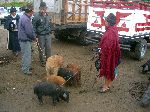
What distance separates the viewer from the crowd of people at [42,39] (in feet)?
26.0

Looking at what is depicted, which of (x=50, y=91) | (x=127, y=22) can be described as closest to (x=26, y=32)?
(x=50, y=91)

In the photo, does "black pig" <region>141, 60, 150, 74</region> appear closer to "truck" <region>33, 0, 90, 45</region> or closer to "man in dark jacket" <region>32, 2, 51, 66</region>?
"man in dark jacket" <region>32, 2, 51, 66</region>

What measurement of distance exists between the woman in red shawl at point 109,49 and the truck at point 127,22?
9.81ft

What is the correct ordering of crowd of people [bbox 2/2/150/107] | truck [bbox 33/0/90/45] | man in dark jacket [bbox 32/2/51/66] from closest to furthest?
crowd of people [bbox 2/2/150/107]
man in dark jacket [bbox 32/2/51/66]
truck [bbox 33/0/90/45]

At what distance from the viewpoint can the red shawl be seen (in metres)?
7.89

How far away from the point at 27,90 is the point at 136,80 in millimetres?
3184

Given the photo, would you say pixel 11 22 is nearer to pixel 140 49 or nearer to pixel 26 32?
pixel 26 32

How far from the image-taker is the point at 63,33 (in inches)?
587

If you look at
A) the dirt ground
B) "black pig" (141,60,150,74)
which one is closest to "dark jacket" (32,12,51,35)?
the dirt ground

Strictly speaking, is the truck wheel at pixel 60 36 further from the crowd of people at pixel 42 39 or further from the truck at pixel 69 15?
the crowd of people at pixel 42 39

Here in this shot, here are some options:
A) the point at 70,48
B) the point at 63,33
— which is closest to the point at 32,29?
the point at 70,48

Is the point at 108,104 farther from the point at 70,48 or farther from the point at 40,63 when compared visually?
the point at 70,48

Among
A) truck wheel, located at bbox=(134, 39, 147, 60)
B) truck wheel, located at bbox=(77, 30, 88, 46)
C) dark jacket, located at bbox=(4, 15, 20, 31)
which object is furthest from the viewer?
truck wheel, located at bbox=(77, 30, 88, 46)

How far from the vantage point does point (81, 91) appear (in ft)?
26.9
